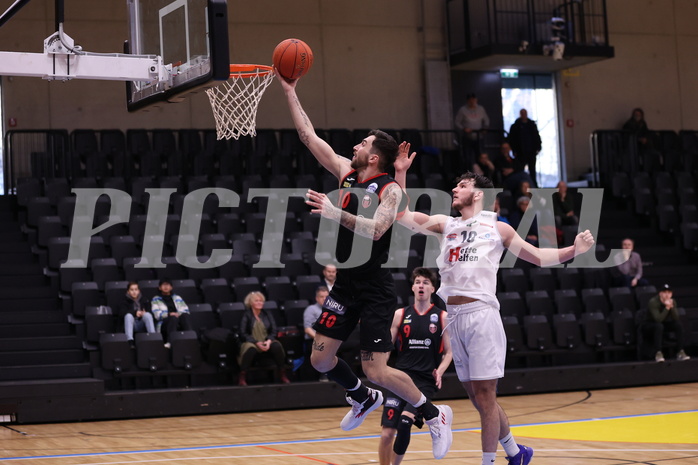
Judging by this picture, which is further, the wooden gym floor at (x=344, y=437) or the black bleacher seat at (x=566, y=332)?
the black bleacher seat at (x=566, y=332)

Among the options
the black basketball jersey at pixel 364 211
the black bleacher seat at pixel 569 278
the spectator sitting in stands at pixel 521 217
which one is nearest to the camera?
the black basketball jersey at pixel 364 211

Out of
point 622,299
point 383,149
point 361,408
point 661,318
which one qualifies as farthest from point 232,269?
point 383,149

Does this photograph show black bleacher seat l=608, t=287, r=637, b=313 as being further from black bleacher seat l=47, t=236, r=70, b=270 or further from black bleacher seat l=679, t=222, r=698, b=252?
black bleacher seat l=47, t=236, r=70, b=270

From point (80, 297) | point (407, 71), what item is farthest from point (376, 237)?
point (407, 71)

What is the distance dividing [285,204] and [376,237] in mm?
9304

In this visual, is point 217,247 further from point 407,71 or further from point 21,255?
point 407,71

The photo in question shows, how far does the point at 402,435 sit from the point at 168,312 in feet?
20.0

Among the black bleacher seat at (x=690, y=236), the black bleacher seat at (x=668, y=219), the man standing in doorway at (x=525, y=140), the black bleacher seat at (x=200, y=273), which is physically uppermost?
the man standing in doorway at (x=525, y=140)

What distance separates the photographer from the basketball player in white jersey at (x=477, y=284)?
6.46 meters

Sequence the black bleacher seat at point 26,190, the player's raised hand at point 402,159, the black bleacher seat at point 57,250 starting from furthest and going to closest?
1. the black bleacher seat at point 26,190
2. the black bleacher seat at point 57,250
3. the player's raised hand at point 402,159

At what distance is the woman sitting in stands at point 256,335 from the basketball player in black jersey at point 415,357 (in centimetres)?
457

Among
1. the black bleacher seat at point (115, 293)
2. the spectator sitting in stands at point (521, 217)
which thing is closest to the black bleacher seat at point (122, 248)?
the black bleacher seat at point (115, 293)

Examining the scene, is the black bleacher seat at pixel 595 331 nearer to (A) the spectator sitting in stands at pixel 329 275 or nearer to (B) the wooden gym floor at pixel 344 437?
(B) the wooden gym floor at pixel 344 437

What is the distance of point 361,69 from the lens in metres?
19.5
